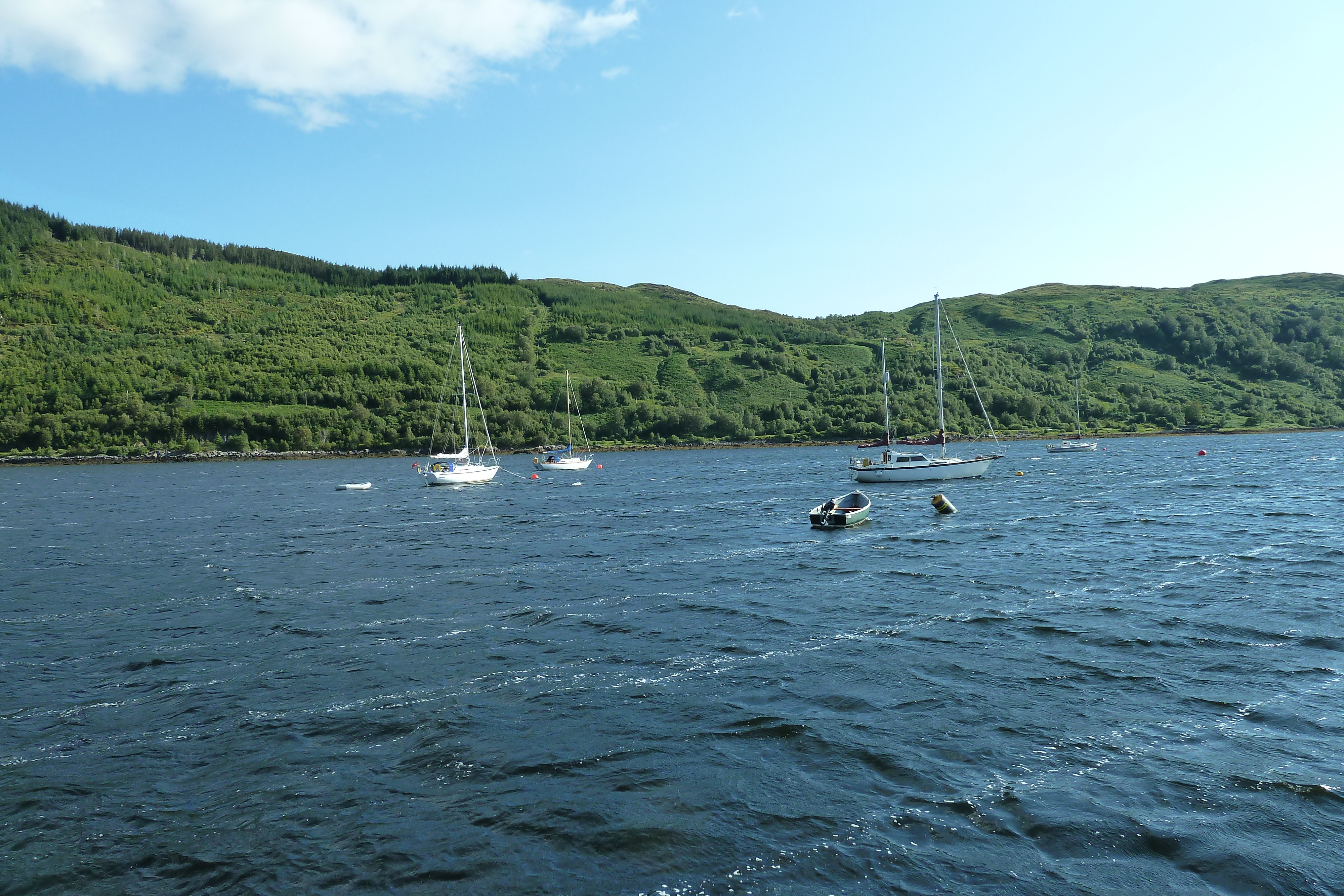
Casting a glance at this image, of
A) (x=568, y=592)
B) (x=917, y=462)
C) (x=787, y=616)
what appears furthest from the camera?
(x=917, y=462)

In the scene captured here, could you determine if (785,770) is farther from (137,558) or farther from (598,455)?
(598,455)

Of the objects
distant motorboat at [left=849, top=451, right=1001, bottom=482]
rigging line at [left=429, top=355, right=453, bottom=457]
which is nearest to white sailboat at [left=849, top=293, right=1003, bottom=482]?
distant motorboat at [left=849, top=451, right=1001, bottom=482]

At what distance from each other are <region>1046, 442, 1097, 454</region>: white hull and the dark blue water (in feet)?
361

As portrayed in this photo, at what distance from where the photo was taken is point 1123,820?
9758mm

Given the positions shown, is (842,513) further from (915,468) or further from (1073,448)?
(1073,448)

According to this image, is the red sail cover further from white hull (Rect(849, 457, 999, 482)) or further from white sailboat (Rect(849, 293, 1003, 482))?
white hull (Rect(849, 457, 999, 482))

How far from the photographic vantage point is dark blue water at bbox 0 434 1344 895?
356 inches

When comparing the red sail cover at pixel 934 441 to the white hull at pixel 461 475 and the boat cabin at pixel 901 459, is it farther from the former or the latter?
the white hull at pixel 461 475

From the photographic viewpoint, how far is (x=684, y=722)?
44.2ft

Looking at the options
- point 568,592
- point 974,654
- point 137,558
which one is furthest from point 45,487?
point 974,654

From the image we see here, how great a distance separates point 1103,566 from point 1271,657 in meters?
12.0

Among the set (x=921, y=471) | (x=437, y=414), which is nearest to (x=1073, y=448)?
(x=921, y=471)

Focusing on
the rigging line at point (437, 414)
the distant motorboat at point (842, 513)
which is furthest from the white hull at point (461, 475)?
the distant motorboat at point (842, 513)

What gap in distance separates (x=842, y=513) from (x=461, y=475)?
50701 mm
